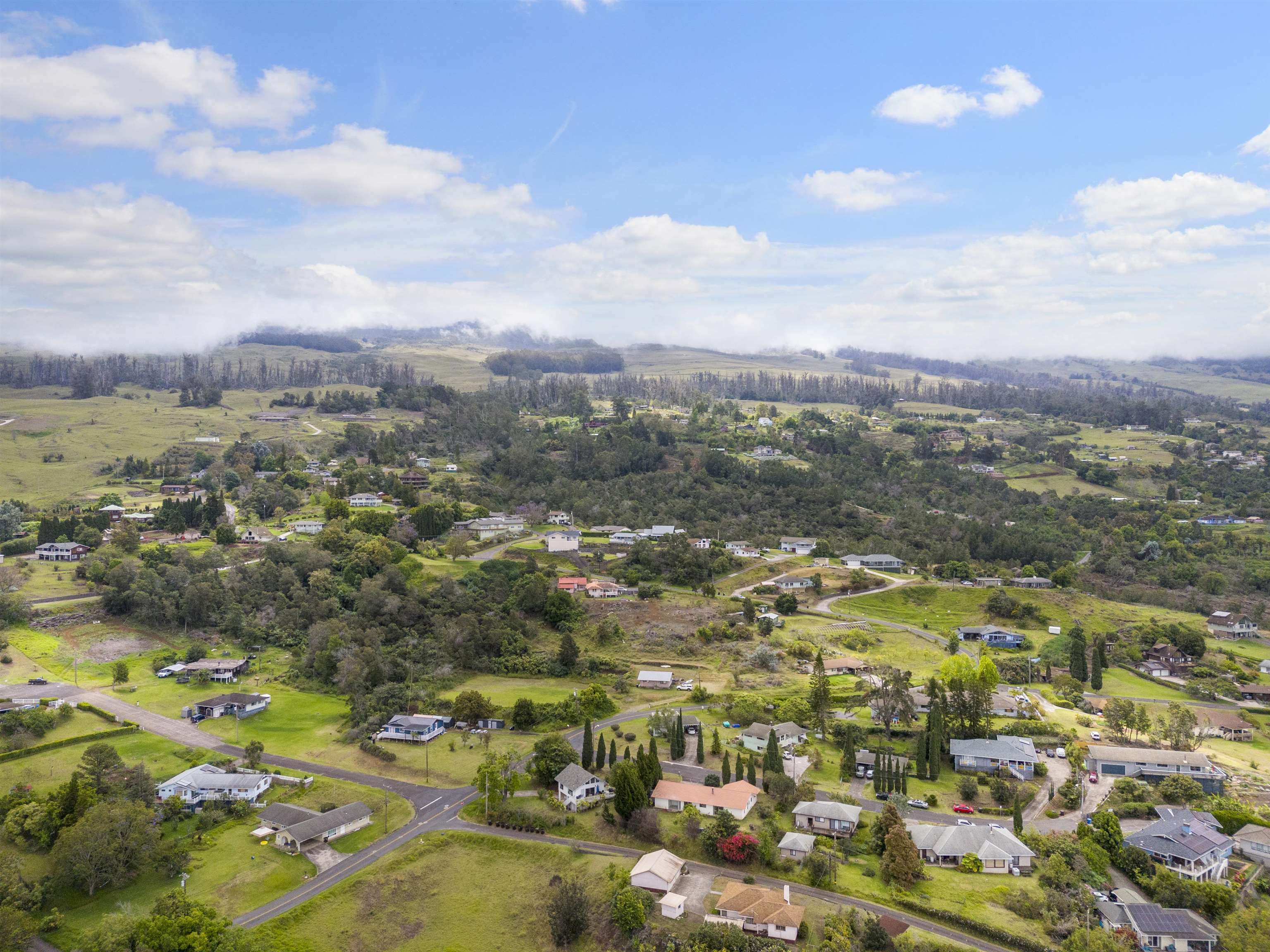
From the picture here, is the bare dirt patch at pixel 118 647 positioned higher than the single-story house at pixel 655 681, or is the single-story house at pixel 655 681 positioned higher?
the bare dirt patch at pixel 118 647

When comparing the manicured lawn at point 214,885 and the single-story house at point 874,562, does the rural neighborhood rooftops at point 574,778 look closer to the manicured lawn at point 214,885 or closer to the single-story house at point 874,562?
the manicured lawn at point 214,885

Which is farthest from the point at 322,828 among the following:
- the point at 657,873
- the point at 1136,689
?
the point at 1136,689

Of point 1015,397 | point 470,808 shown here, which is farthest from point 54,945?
point 1015,397

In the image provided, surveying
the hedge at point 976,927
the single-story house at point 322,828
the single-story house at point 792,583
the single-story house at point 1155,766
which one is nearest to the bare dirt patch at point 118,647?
the single-story house at point 322,828

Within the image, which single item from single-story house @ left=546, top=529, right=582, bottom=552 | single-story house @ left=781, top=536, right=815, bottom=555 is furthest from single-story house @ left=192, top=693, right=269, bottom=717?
single-story house @ left=781, top=536, right=815, bottom=555

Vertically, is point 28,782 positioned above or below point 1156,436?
below

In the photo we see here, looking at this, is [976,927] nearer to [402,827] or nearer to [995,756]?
[995,756]

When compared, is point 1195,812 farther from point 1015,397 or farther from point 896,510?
point 1015,397
